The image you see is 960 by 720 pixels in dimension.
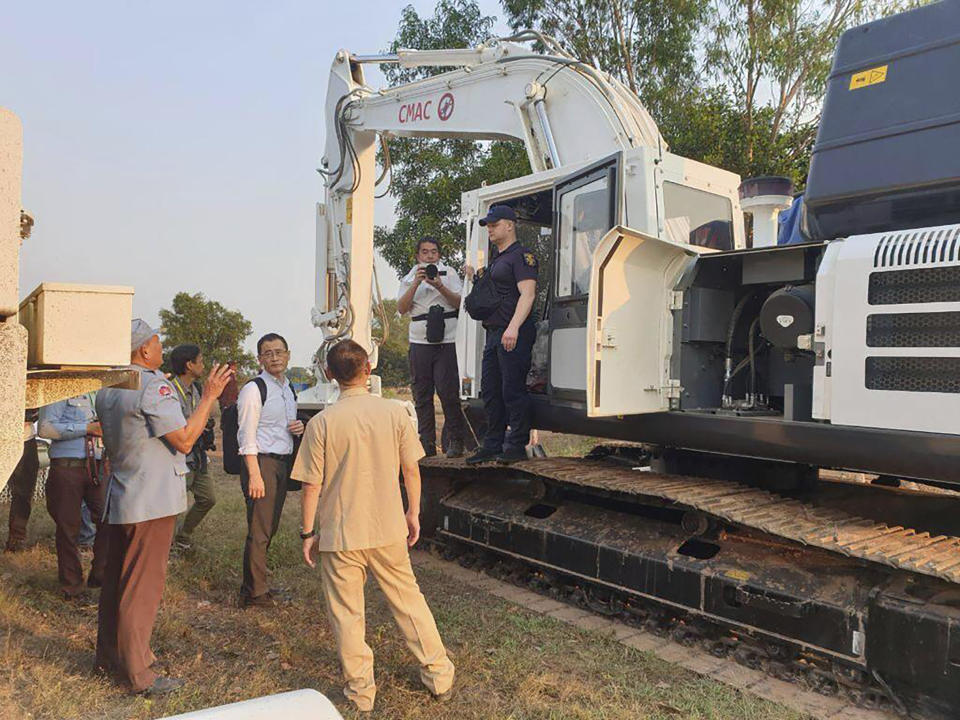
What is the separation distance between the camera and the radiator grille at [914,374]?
389 centimetres

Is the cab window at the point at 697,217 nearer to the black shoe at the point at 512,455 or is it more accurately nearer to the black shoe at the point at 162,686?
the black shoe at the point at 512,455

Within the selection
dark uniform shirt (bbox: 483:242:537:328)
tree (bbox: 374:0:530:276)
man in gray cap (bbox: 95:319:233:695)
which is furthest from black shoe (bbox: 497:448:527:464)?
tree (bbox: 374:0:530:276)

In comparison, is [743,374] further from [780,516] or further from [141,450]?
[141,450]

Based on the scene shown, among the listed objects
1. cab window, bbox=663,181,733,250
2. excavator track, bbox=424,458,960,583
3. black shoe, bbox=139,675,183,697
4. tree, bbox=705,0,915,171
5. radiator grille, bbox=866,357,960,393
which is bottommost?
black shoe, bbox=139,675,183,697

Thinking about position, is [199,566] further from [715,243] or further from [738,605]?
[715,243]

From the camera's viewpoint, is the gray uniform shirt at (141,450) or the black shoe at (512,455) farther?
the black shoe at (512,455)

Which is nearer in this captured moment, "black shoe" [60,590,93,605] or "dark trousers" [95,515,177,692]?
"dark trousers" [95,515,177,692]

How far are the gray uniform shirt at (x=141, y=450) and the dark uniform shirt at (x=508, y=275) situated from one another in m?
2.53

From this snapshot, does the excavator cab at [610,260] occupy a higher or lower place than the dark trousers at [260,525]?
higher

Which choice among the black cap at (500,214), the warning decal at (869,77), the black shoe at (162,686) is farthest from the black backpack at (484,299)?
the black shoe at (162,686)

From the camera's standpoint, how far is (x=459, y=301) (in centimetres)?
708

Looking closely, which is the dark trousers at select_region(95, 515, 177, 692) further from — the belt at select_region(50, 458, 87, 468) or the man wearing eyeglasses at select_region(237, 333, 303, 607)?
the belt at select_region(50, 458, 87, 468)

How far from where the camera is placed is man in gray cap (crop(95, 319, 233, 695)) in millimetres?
4008

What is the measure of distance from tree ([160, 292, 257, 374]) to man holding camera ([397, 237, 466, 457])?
37.5ft
